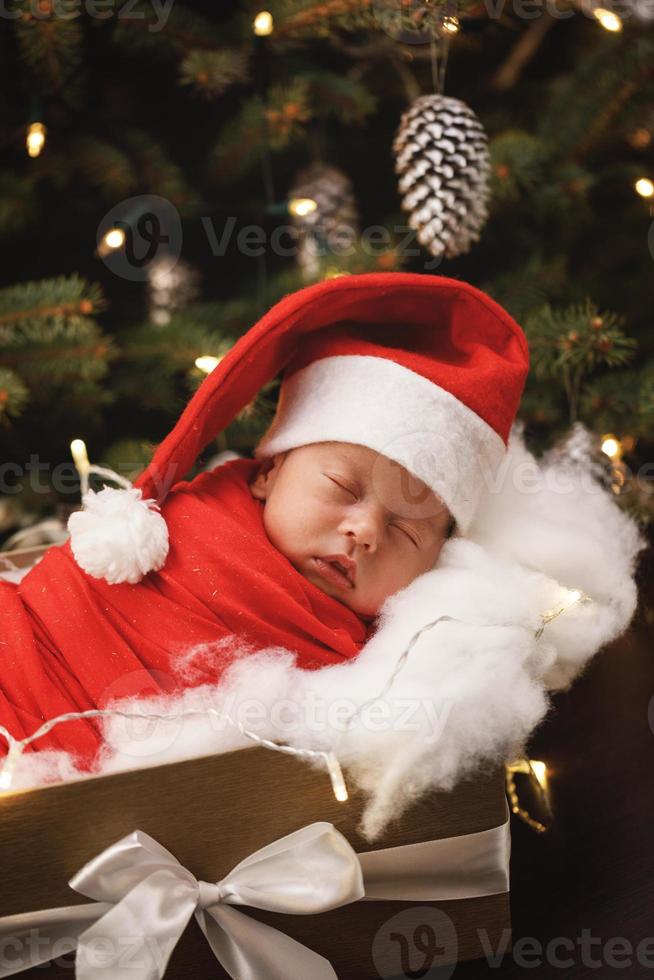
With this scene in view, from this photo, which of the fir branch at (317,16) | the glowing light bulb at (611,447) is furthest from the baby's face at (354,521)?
the fir branch at (317,16)

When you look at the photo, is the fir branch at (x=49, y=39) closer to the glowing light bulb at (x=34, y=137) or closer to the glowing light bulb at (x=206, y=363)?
the glowing light bulb at (x=34, y=137)

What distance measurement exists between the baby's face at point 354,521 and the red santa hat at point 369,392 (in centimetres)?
2

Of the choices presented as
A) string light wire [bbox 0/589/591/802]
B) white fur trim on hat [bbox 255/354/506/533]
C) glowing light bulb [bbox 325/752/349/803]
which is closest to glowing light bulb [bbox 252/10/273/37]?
white fur trim on hat [bbox 255/354/506/533]

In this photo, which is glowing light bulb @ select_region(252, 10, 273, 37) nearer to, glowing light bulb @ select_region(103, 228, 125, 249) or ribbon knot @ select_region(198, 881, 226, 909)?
glowing light bulb @ select_region(103, 228, 125, 249)

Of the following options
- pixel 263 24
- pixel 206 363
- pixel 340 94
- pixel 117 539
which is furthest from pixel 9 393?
pixel 340 94

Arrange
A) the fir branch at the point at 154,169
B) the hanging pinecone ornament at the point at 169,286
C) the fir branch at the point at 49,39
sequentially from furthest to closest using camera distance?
the hanging pinecone ornament at the point at 169,286
the fir branch at the point at 154,169
the fir branch at the point at 49,39

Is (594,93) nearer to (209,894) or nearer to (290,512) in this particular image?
(290,512)

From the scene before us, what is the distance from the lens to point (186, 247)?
166 centimetres

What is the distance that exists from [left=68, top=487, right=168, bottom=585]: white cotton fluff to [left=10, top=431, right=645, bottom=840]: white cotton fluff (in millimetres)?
95

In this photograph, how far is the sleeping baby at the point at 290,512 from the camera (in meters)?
0.82

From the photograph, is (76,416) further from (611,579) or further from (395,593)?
(611,579)

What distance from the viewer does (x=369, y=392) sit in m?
0.92

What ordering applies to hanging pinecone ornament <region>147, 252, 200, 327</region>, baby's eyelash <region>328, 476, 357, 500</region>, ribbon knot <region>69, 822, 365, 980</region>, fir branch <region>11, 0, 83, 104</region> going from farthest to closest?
1. hanging pinecone ornament <region>147, 252, 200, 327</region>
2. fir branch <region>11, 0, 83, 104</region>
3. baby's eyelash <region>328, 476, 357, 500</region>
4. ribbon knot <region>69, 822, 365, 980</region>

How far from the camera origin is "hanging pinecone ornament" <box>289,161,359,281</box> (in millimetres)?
1298
